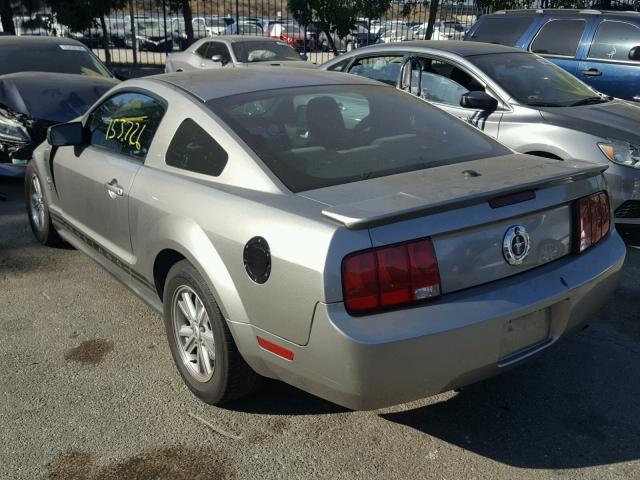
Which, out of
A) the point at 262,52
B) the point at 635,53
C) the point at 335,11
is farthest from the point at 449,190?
the point at 335,11

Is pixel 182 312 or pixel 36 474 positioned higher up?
pixel 182 312

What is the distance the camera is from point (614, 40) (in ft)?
27.3

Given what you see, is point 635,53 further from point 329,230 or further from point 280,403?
point 329,230

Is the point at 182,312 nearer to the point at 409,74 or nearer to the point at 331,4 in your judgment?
the point at 409,74

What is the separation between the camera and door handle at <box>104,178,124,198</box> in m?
3.75

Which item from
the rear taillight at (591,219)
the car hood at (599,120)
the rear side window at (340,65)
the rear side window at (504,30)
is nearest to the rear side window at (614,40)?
the rear side window at (504,30)

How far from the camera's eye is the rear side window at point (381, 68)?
6746 mm

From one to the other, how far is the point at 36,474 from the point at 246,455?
850 mm

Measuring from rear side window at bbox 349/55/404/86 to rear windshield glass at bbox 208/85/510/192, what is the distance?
2933 mm

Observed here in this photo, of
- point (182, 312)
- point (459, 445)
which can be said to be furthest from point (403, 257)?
point (182, 312)

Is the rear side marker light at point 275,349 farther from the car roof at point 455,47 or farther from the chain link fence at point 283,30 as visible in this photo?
the chain link fence at point 283,30

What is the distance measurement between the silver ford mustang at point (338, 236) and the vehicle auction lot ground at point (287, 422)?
27 centimetres

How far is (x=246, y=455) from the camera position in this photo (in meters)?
2.90

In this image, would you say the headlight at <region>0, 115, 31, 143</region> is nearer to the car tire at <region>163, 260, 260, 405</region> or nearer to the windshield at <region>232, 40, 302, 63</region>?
the car tire at <region>163, 260, 260, 405</region>
